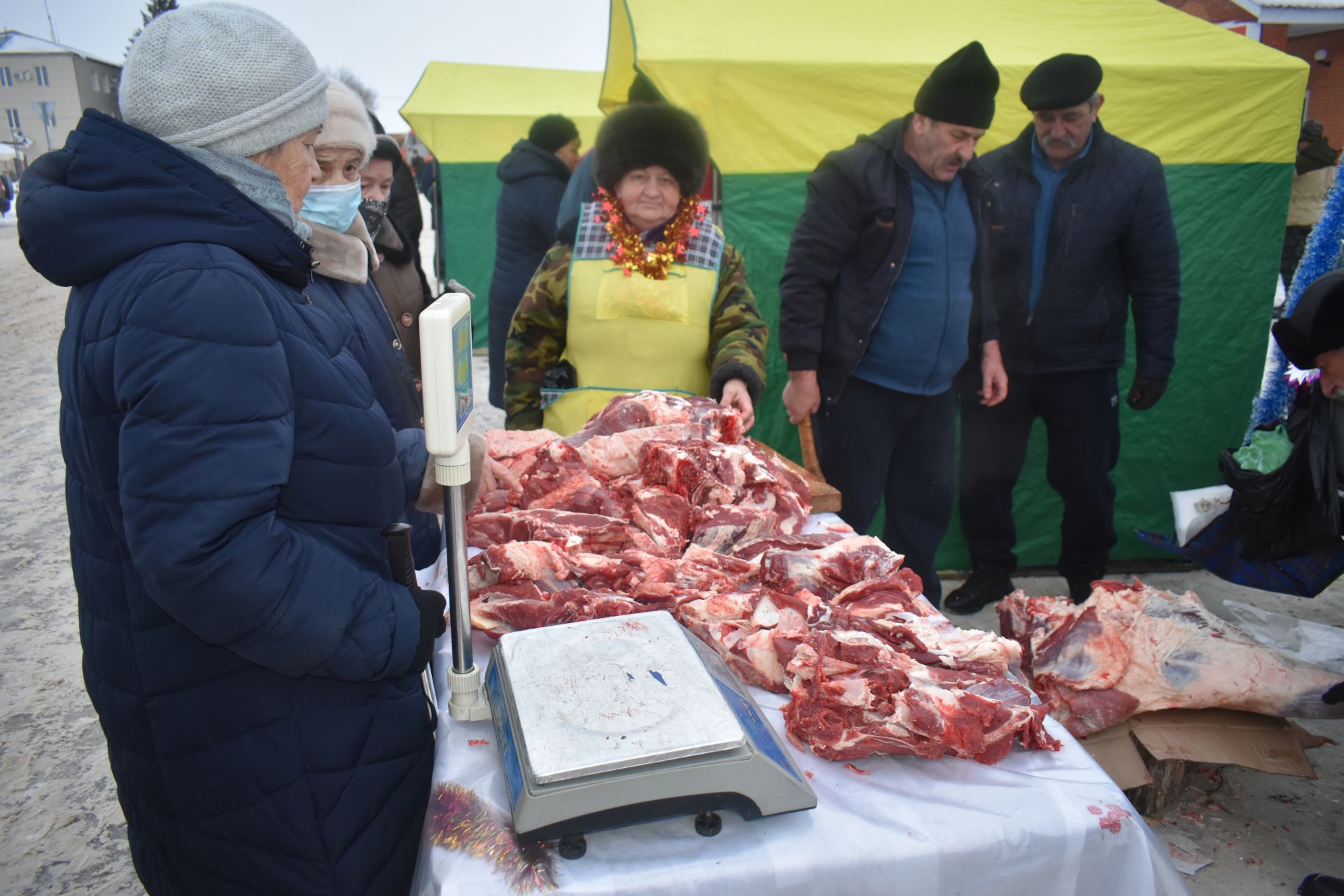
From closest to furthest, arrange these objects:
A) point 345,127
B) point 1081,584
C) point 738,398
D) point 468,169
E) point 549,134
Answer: point 345,127
point 738,398
point 1081,584
point 549,134
point 468,169

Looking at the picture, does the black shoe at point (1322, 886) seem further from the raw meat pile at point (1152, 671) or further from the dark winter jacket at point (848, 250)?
the dark winter jacket at point (848, 250)

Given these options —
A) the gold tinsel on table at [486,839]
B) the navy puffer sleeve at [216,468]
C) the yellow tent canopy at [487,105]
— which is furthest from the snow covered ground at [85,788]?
the yellow tent canopy at [487,105]

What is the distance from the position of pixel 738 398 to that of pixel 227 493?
6.92ft

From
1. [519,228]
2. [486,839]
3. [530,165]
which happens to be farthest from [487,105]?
[486,839]

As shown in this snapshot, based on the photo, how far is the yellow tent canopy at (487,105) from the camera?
392 inches

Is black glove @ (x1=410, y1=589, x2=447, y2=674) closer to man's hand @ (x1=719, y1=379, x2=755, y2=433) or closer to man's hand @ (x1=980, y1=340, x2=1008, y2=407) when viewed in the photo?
man's hand @ (x1=719, y1=379, x2=755, y2=433)

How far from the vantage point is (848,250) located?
3730 mm

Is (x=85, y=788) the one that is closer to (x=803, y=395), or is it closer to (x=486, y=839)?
(x=486, y=839)

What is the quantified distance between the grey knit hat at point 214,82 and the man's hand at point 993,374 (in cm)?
329

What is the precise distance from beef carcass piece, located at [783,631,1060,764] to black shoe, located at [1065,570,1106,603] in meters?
3.16

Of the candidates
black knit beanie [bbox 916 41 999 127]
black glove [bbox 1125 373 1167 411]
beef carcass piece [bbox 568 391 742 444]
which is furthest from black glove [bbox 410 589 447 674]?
black glove [bbox 1125 373 1167 411]

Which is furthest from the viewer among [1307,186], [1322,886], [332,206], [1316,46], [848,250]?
[1316,46]

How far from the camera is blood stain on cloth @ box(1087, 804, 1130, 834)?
4.81ft

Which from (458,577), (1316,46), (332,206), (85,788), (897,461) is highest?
(1316,46)
